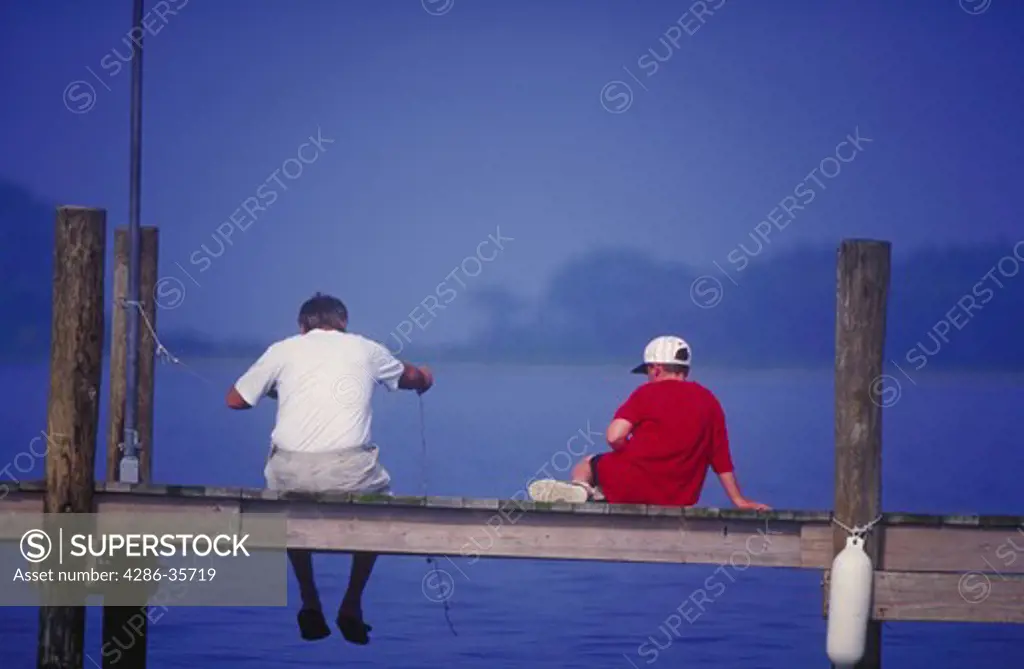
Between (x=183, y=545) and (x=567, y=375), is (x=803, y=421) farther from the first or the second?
(x=183, y=545)

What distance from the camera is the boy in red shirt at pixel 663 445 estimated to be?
30.1ft

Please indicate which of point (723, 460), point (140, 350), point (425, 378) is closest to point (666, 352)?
point (723, 460)

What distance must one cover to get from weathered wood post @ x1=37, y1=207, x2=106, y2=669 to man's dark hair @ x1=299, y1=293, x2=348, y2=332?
0.99 metres

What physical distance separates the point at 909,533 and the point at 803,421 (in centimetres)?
4875

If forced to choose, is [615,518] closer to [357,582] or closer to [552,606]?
[357,582]

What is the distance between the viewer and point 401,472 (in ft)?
116

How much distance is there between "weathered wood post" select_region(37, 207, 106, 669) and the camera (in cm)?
919

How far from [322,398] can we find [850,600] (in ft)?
8.68

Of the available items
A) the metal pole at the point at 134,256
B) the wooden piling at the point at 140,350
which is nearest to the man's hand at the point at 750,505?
the metal pole at the point at 134,256

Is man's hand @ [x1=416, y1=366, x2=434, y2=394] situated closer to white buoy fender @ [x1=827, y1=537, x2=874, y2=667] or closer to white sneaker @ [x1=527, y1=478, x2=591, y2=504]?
white sneaker @ [x1=527, y1=478, x2=591, y2=504]

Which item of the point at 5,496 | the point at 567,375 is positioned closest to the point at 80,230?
the point at 5,496

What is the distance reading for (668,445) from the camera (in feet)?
30.1

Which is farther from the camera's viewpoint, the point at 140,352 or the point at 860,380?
the point at 140,352

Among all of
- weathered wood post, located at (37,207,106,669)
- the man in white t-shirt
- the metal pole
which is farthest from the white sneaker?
the metal pole
